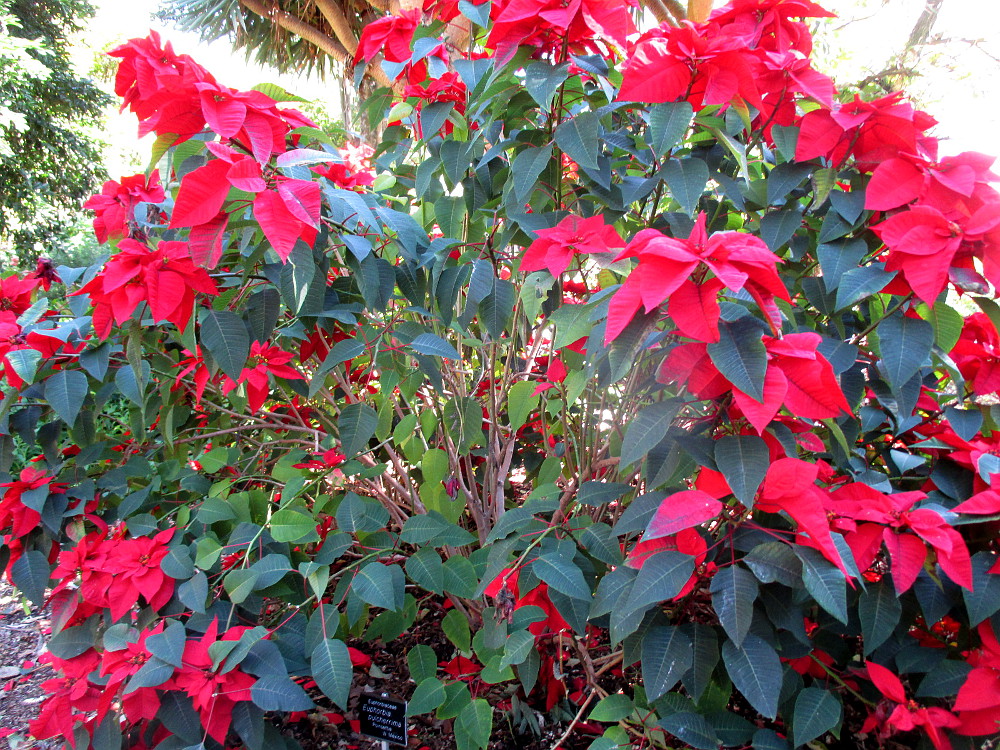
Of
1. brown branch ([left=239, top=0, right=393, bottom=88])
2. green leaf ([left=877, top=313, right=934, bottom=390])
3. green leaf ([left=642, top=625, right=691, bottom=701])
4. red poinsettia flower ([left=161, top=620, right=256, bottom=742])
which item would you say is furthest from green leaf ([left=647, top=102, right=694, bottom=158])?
brown branch ([left=239, top=0, right=393, bottom=88])

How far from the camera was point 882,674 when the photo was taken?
791 millimetres

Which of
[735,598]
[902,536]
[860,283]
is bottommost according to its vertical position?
[902,536]

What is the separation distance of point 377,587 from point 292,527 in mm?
180

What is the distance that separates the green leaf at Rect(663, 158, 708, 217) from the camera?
2.78 feet

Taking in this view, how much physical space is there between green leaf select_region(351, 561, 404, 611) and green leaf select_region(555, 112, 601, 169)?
63 cm

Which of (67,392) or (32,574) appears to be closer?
(67,392)

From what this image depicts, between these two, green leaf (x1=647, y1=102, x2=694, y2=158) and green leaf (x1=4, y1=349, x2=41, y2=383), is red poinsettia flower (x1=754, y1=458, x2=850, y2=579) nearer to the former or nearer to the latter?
green leaf (x1=647, y1=102, x2=694, y2=158)

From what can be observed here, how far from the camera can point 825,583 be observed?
1.99 ft

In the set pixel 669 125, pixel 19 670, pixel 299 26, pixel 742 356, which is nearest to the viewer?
pixel 742 356

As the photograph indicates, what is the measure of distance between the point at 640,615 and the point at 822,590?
0.18 metres

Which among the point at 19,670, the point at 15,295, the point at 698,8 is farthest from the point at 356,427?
the point at 698,8

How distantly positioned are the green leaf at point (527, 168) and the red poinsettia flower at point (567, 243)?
0.21 feet

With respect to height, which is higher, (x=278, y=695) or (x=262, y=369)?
(x=262, y=369)

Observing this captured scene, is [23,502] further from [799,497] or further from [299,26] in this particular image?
[299,26]
